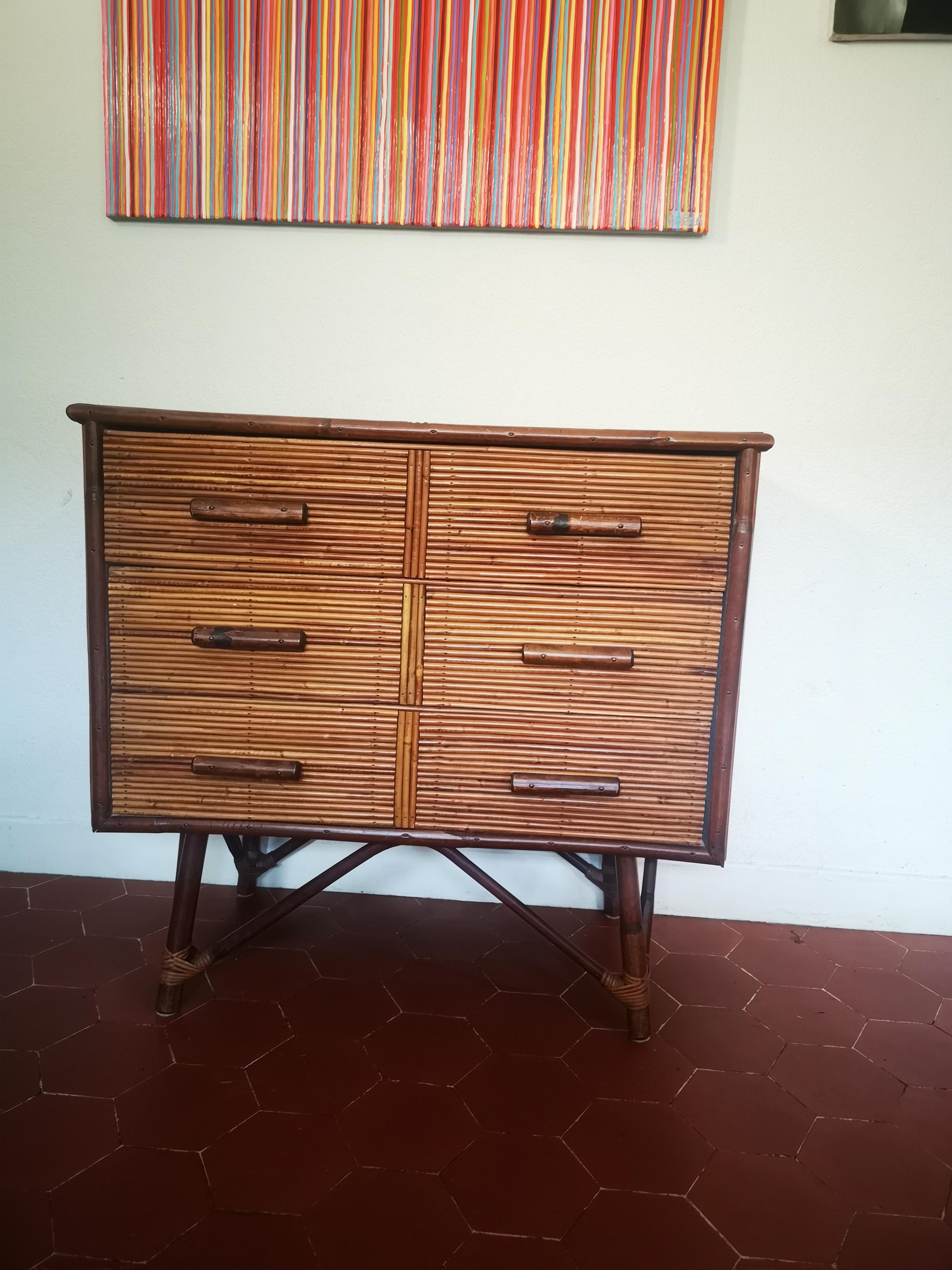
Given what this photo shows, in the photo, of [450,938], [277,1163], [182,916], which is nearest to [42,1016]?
[182,916]

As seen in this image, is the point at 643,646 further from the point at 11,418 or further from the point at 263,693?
the point at 11,418

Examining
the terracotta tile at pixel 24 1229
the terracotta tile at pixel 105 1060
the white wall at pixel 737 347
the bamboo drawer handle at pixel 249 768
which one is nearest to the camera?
the terracotta tile at pixel 24 1229

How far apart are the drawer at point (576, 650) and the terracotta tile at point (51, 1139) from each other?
97cm

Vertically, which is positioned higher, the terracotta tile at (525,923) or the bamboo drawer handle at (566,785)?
the bamboo drawer handle at (566,785)

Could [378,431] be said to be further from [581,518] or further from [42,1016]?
[42,1016]

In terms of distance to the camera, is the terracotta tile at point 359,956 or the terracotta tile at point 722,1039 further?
the terracotta tile at point 359,956

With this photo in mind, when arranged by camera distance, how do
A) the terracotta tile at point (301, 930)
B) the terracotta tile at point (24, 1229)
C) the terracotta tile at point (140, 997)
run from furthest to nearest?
the terracotta tile at point (301, 930) → the terracotta tile at point (140, 997) → the terracotta tile at point (24, 1229)

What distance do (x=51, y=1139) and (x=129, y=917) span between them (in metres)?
0.76

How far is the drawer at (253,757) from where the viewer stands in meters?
1.60

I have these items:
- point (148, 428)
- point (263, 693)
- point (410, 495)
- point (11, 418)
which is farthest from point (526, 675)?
point (11, 418)

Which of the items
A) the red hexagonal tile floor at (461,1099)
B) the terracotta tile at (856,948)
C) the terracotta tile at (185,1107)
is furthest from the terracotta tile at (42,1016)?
the terracotta tile at (856,948)

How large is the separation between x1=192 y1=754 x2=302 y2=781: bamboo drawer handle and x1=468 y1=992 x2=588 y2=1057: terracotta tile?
27.2 inches

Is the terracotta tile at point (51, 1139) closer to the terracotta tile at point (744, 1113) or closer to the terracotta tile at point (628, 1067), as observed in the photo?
the terracotta tile at point (628, 1067)

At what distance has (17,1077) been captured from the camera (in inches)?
59.0
